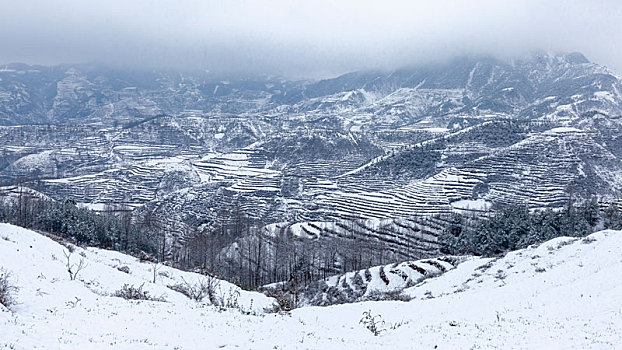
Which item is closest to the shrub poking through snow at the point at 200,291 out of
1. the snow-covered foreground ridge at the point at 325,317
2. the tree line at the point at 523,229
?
the snow-covered foreground ridge at the point at 325,317

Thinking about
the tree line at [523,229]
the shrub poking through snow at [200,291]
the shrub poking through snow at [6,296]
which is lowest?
the tree line at [523,229]

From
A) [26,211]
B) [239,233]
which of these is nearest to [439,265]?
[239,233]

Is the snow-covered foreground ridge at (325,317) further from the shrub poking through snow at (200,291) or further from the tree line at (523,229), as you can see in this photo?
the tree line at (523,229)

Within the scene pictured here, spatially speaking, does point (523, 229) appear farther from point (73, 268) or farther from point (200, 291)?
point (73, 268)

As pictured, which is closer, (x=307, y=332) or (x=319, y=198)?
(x=307, y=332)

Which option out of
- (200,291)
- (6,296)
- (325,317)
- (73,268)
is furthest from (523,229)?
(6,296)

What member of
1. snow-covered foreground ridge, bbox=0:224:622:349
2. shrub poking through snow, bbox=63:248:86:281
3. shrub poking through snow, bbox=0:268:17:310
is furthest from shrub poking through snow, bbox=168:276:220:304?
shrub poking through snow, bbox=0:268:17:310

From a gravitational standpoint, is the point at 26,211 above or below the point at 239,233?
above

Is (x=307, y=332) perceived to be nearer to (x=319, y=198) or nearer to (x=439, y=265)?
(x=439, y=265)

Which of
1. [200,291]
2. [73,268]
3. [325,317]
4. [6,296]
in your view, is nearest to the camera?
[6,296]
